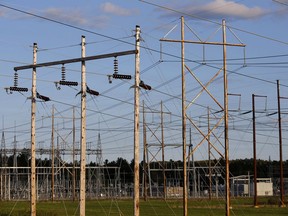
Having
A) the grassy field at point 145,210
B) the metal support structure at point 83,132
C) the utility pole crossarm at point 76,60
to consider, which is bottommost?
the grassy field at point 145,210

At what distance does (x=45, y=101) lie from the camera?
37.3 meters

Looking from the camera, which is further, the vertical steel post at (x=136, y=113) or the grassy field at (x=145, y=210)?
the grassy field at (x=145, y=210)

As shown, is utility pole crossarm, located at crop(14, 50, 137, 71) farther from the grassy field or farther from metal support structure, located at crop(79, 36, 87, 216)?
the grassy field

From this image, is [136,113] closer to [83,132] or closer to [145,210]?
[83,132]

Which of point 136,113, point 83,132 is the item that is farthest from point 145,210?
point 136,113

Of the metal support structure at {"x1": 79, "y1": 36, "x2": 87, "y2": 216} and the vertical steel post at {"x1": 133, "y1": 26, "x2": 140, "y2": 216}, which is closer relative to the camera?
the vertical steel post at {"x1": 133, "y1": 26, "x2": 140, "y2": 216}

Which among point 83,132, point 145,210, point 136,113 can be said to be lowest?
point 145,210

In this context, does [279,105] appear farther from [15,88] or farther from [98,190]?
[98,190]

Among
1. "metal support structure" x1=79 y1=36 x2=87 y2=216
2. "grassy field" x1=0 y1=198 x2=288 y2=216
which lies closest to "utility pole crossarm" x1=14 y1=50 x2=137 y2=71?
"metal support structure" x1=79 y1=36 x2=87 y2=216

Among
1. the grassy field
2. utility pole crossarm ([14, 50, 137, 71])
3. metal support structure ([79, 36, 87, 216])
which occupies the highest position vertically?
utility pole crossarm ([14, 50, 137, 71])

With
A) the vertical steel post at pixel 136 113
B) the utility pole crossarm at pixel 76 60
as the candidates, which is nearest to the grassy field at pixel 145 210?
the utility pole crossarm at pixel 76 60

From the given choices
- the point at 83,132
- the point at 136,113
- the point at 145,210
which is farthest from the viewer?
the point at 145,210

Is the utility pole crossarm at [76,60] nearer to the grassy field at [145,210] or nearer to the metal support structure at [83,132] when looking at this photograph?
the metal support structure at [83,132]

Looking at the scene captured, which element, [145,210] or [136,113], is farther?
[145,210]
